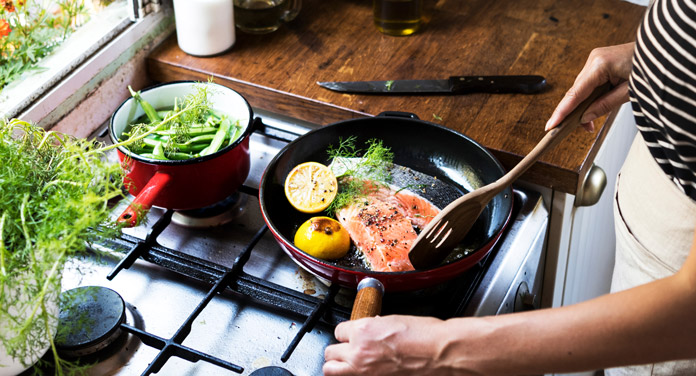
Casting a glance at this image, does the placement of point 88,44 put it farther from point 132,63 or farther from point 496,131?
point 496,131

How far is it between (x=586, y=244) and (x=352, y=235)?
2.08ft

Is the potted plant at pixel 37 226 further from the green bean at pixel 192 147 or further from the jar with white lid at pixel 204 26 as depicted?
the jar with white lid at pixel 204 26

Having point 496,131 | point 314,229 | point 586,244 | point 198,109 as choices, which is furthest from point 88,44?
point 586,244

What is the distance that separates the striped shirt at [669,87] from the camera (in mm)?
765

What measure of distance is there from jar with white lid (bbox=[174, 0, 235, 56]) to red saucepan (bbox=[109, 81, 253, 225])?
19cm

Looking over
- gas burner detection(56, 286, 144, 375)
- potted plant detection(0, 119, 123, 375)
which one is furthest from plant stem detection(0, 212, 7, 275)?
gas burner detection(56, 286, 144, 375)

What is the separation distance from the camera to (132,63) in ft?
4.15

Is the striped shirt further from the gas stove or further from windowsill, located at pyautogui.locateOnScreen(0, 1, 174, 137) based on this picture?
windowsill, located at pyautogui.locateOnScreen(0, 1, 174, 137)

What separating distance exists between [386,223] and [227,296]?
24 centimetres

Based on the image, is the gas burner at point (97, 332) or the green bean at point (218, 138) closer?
the gas burner at point (97, 332)

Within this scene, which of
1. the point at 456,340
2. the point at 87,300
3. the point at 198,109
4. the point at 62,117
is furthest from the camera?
the point at 62,117

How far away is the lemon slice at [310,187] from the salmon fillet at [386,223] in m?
0.03

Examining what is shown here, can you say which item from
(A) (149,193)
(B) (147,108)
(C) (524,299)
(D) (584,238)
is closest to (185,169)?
(A) (149,193)

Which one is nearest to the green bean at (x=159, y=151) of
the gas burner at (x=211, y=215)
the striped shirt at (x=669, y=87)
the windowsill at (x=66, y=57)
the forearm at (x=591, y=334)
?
the gas burner at (x=211, y=215)
